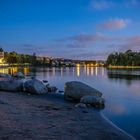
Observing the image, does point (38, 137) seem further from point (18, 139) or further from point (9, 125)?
point (9, 125)

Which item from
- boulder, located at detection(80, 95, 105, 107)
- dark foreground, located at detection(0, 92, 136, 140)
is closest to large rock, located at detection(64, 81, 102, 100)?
boulder, located at detection(80, 95, 105, 107)

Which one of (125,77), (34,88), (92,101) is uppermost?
(34,88)

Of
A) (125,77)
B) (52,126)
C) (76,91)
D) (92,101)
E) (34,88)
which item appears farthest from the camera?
(125,77)

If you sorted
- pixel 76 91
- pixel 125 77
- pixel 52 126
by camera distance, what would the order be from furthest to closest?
pixel 125 77 < pixel 76 91 < pixel 52 126

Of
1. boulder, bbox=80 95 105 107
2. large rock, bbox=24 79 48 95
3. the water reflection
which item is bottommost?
the water reflection

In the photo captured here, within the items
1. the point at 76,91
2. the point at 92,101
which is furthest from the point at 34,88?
the point at 92,101

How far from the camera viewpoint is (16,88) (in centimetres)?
2970

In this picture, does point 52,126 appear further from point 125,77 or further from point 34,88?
point 125,77

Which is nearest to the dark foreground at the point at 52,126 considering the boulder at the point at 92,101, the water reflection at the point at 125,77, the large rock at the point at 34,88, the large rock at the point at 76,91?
the boulder at the point at 92,101

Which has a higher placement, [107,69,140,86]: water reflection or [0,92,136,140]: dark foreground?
[0,92,136,140]: dark foreground

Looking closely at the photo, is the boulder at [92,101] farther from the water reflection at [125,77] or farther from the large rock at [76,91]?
the water reflection at [125,77]

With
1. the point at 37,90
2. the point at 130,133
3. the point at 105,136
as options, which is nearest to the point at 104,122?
the point at 130,133

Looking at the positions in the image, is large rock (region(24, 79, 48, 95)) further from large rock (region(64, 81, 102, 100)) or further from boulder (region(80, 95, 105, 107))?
boulder (region(80, 95, 105, 107))

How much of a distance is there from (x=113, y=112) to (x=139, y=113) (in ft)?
5.85
